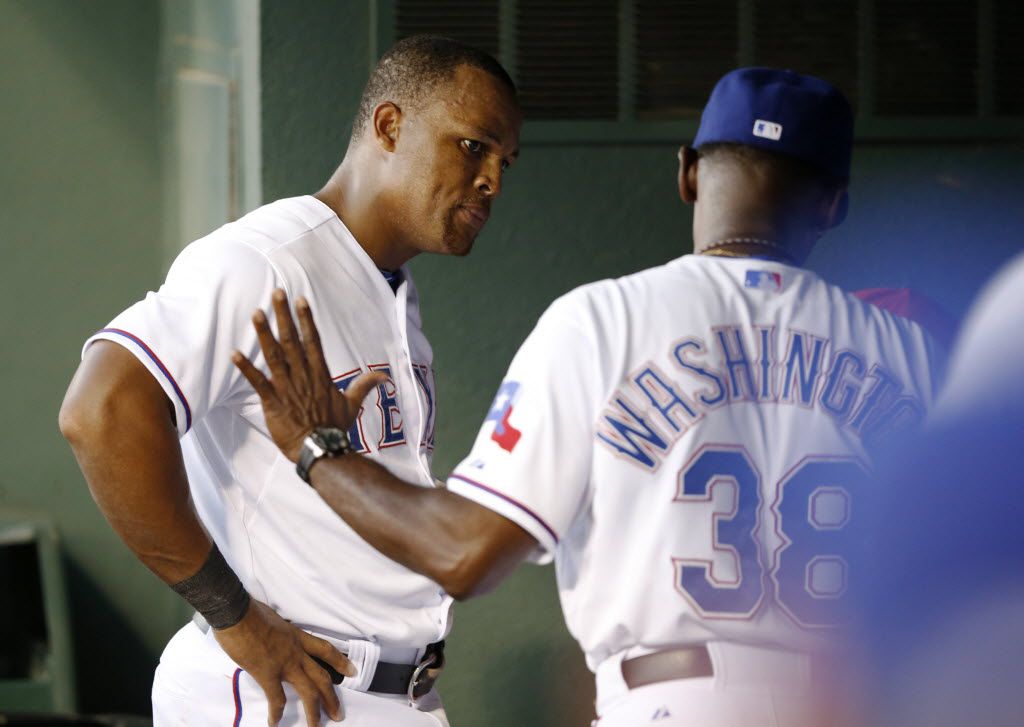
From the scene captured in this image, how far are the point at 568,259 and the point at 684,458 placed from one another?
2.03m

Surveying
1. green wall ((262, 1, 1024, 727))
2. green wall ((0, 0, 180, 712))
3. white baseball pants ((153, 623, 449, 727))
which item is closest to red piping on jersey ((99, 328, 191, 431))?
white baseball pants ((153, 623, 449, 727))

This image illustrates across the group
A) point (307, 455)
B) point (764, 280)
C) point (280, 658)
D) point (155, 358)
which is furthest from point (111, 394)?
point (764, 280)

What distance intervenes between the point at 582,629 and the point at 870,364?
54cm

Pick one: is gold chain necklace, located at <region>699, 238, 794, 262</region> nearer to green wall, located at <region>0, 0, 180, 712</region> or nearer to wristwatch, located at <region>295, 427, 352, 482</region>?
wristwatch, located at <region>295, 427, 352, 482</region>

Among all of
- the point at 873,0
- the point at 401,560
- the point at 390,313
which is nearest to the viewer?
the point at 401,560

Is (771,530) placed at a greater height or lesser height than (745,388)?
lesser

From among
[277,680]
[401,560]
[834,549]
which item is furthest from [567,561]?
[277,680]

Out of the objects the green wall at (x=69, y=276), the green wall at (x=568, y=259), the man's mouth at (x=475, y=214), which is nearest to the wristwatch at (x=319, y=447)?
the man's mouth at (x=475, y=214)

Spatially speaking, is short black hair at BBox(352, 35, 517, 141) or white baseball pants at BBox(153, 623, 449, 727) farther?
short black hair at BBox(352, 35, 517, 141)

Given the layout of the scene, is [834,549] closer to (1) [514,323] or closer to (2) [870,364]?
(2) [870,364]

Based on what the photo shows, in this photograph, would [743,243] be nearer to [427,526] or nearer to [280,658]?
[427,526]

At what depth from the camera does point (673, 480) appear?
1.50 meters

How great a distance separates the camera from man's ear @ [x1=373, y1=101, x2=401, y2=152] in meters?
2.39

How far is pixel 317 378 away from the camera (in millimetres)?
1627
